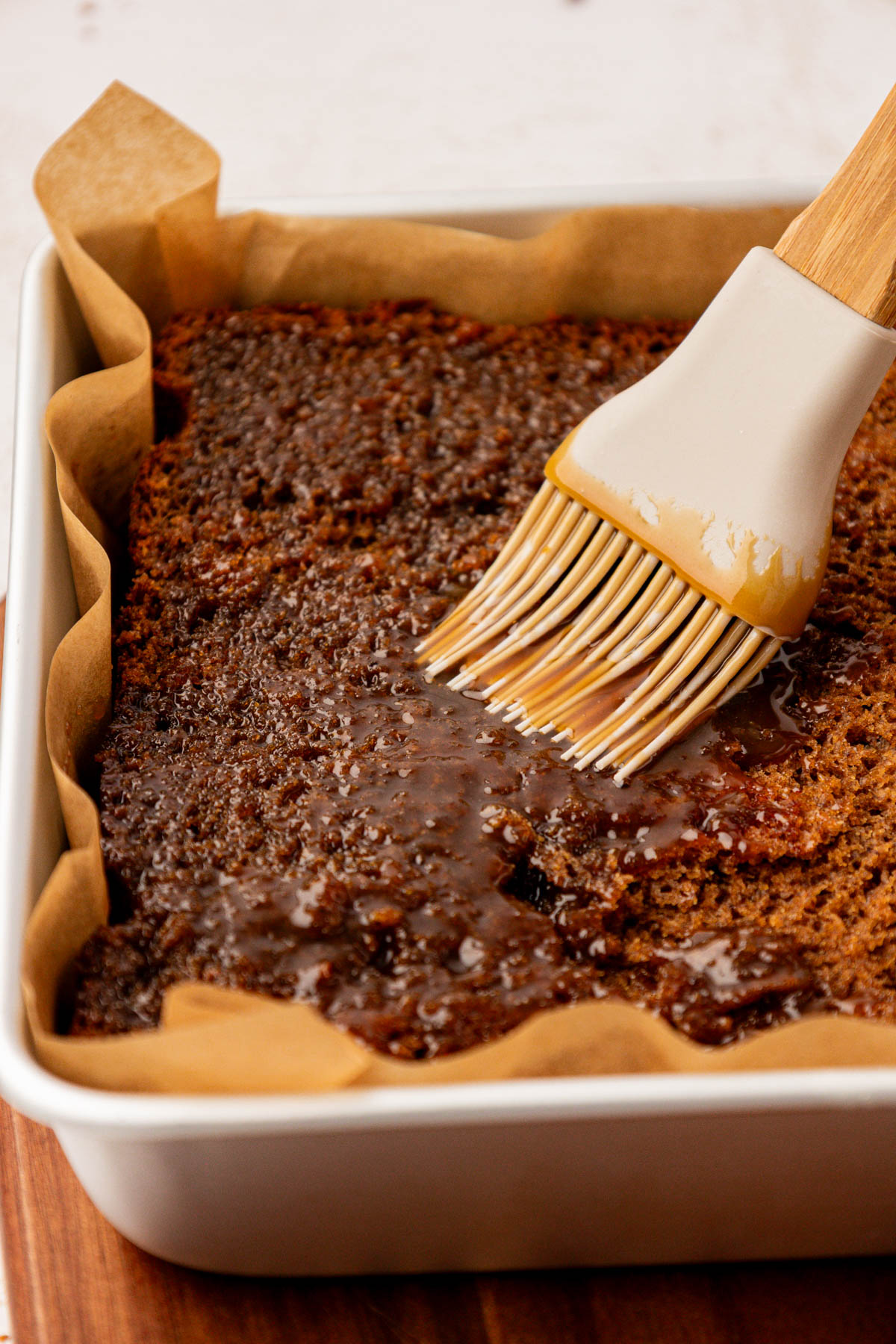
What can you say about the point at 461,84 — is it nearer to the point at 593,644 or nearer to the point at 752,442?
the point at 752,442

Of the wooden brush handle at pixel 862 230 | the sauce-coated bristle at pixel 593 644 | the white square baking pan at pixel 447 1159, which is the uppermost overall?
the wooden brush handle at pixel 862 230

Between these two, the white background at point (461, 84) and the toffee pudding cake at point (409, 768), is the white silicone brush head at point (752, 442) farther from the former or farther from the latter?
the white background at point (461, 84)

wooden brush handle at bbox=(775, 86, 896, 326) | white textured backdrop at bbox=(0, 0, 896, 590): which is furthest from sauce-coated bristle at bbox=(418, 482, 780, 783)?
white textured backdrop at bbox=(0, 0, 896, 590)

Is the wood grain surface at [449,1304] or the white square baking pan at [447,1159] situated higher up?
the white square baking pan at [447,1159]

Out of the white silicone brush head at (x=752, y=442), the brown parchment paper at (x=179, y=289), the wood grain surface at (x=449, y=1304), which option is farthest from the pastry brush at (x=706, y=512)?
the wood grain surface at (x=449, y=1304)

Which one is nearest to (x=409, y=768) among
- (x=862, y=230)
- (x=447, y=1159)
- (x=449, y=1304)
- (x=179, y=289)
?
(x=447, y=1159)

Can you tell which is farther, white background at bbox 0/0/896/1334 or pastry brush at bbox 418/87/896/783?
white background at bbox 0/0/896/1334

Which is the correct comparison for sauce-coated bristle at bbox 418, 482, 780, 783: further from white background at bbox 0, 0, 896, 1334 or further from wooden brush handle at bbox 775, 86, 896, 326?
white background at bbox 0, 0, 896, 1334
